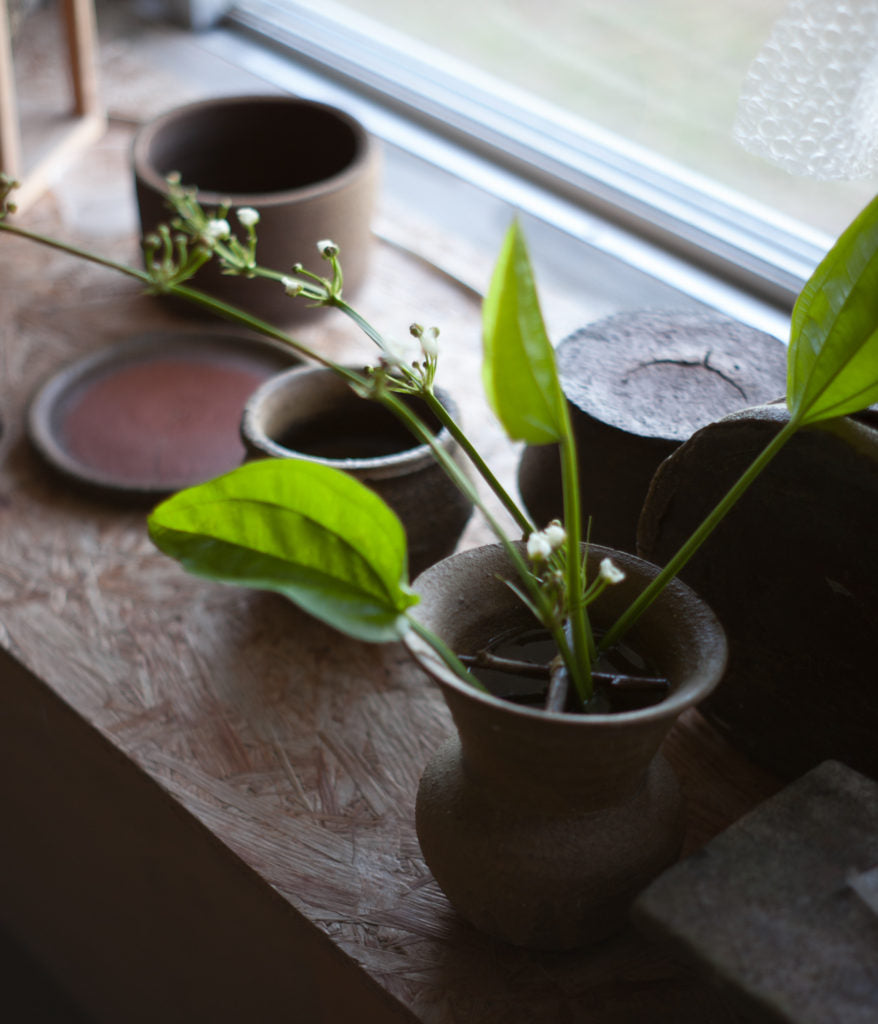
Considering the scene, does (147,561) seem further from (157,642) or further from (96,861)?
(96,861)

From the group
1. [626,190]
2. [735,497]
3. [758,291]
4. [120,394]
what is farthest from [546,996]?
[626,190]

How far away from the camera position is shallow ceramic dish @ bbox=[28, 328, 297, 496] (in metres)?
0.99

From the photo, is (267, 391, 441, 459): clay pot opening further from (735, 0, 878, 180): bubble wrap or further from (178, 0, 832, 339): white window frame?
(178, 0, 832, 339): white window frame

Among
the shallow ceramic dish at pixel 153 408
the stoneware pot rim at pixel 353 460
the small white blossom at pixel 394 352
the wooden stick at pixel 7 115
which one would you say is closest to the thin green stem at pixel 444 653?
the small white blossom at pixel 394 352

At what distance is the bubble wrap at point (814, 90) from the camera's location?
859 millimetres

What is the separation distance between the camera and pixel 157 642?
85cm

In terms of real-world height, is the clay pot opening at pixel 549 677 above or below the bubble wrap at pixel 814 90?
below

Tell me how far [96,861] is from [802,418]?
65 centimetres

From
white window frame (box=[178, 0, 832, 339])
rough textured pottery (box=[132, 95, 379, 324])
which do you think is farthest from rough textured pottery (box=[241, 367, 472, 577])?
white window frame (box=[178, 0, 832, 339])

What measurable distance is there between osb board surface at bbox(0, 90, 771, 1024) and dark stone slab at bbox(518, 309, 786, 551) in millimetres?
155

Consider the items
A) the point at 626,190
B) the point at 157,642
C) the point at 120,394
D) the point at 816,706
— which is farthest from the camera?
the point at 626,190

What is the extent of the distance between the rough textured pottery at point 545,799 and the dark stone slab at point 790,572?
0.08 metres

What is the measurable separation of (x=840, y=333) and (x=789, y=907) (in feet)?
0.87

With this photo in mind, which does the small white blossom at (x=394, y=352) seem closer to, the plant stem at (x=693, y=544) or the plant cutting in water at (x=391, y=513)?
the plant cutting in water at (x=391, y=513)
